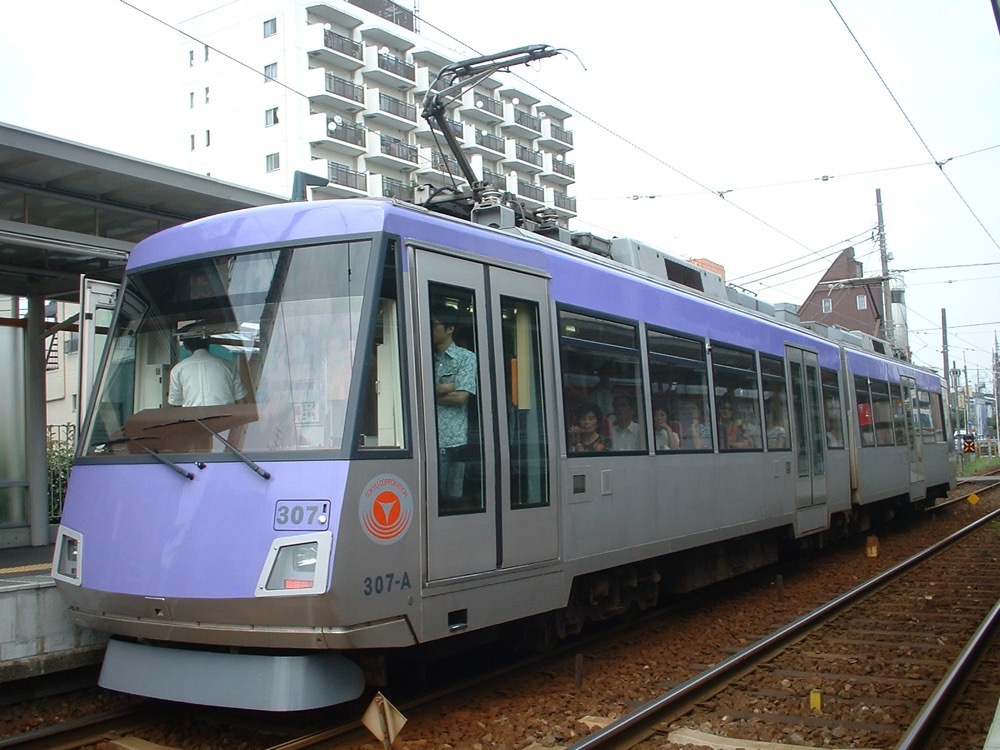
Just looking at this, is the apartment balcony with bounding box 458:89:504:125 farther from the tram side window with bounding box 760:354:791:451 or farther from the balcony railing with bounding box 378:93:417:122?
the tram side window with bounding box 760:354:791:451

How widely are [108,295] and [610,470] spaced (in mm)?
4160

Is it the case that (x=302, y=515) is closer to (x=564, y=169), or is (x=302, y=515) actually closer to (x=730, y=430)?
(x=730, y=430)

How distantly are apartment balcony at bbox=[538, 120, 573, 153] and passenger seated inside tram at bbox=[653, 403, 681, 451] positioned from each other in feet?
202

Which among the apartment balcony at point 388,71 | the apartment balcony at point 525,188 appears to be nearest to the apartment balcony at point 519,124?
the apartment balcony at point 525,188

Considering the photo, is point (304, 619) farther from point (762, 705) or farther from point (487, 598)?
point (762, 705)

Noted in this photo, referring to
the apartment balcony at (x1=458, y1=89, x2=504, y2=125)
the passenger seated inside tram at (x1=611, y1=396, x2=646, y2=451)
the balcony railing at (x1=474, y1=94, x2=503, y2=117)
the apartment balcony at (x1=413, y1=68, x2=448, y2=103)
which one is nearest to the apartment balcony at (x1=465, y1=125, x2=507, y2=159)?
the apartment balcony at (x1=458, y1=89, x2=504, y2=125)

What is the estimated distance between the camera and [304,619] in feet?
16.8

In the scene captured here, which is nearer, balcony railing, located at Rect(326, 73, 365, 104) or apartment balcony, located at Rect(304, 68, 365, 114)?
apartment balcony, located at Rect(304, 68, 365, 114)

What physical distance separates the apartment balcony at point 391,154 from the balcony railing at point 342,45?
4.37 meters

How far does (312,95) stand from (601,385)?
45.9 metres

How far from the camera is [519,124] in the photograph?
217 ft

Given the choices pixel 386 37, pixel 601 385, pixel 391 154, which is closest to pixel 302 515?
pixel 601 385

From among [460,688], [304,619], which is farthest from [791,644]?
[304,619]

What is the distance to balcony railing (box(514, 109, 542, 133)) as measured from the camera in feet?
218
